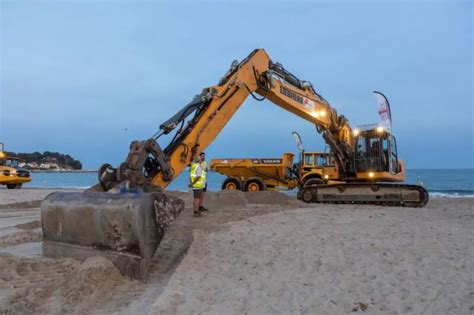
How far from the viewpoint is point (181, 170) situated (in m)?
7.54

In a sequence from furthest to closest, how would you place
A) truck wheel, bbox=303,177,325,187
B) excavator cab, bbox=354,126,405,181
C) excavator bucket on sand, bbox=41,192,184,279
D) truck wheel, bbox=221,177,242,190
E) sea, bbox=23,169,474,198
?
sea, bbox=23,169,474,198
truck wheel, bbox=221,177,242,190
truck wheel, bbox=303,177,325,187
excavator cab, bbox=354,126,405,181
excavator bucket on sand, bbox=41,192,184,279

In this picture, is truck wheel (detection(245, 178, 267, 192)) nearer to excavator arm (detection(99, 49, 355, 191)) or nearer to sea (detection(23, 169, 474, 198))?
excavator arm (detection(99, 49, 355, 191))

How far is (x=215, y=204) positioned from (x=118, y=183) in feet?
23.5

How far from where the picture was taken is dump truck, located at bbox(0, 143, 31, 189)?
25500mm

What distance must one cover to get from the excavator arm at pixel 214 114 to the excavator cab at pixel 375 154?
5.21 feet

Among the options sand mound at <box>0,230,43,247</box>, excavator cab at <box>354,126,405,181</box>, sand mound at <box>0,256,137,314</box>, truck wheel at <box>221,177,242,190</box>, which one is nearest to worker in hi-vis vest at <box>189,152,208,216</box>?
sand mound at <box>0,230,43,247</box>

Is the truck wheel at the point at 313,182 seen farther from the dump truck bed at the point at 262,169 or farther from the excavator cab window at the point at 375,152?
the excavator cab window at the point at 375,152

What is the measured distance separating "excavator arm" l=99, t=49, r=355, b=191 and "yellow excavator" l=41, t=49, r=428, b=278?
0.02 m

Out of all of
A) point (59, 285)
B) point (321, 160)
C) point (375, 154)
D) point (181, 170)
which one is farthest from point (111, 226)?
point (321, 160)

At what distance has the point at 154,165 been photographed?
277 inches

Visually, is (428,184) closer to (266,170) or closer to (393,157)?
(266,170)

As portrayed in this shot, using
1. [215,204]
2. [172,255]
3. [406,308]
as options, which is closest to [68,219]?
[172,255]

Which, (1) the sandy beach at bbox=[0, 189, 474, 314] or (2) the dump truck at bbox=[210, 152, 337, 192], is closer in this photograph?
(1) the sandy beach at bbox=[0, 189, 474, 314]

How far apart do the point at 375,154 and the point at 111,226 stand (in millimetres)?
10455
